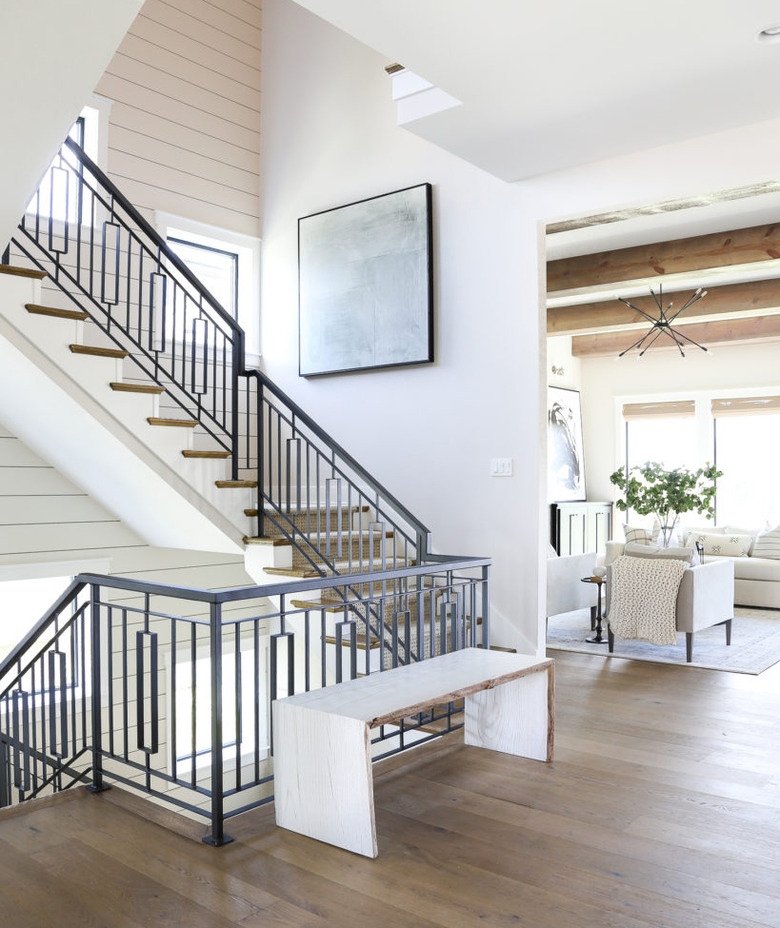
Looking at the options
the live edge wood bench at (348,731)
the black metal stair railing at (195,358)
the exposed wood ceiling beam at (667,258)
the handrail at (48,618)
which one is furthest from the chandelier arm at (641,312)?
the handrail at (48,618)

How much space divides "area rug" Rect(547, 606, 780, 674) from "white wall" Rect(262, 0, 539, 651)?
1282 mm

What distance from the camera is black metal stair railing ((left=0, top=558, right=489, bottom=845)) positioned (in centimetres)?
311

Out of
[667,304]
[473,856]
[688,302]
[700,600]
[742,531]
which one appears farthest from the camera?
[742,531]

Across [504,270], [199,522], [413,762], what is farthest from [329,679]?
[504,270]

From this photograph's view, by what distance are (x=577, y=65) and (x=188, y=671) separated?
Result: 5.11 metres

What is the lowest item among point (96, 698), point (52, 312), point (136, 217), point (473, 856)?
point (473, 856)

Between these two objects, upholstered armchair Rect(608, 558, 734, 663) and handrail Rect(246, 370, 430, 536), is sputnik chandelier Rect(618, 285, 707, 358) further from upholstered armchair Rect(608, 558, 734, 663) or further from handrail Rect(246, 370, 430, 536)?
handrail Rect(246, 370, 430, 536)

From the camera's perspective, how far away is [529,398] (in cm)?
529

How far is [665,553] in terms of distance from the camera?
20.3 ft

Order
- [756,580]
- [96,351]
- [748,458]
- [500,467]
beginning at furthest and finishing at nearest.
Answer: [748,458] → [756,580] → [500,467] → [96,351]

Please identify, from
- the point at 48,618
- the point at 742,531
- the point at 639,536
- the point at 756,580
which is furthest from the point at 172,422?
the point at 742,531

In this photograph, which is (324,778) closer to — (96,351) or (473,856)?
(473,856)

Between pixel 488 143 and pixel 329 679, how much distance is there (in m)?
3.41

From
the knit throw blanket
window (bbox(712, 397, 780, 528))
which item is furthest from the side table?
window (bbox(712, 397, 780, 528))
